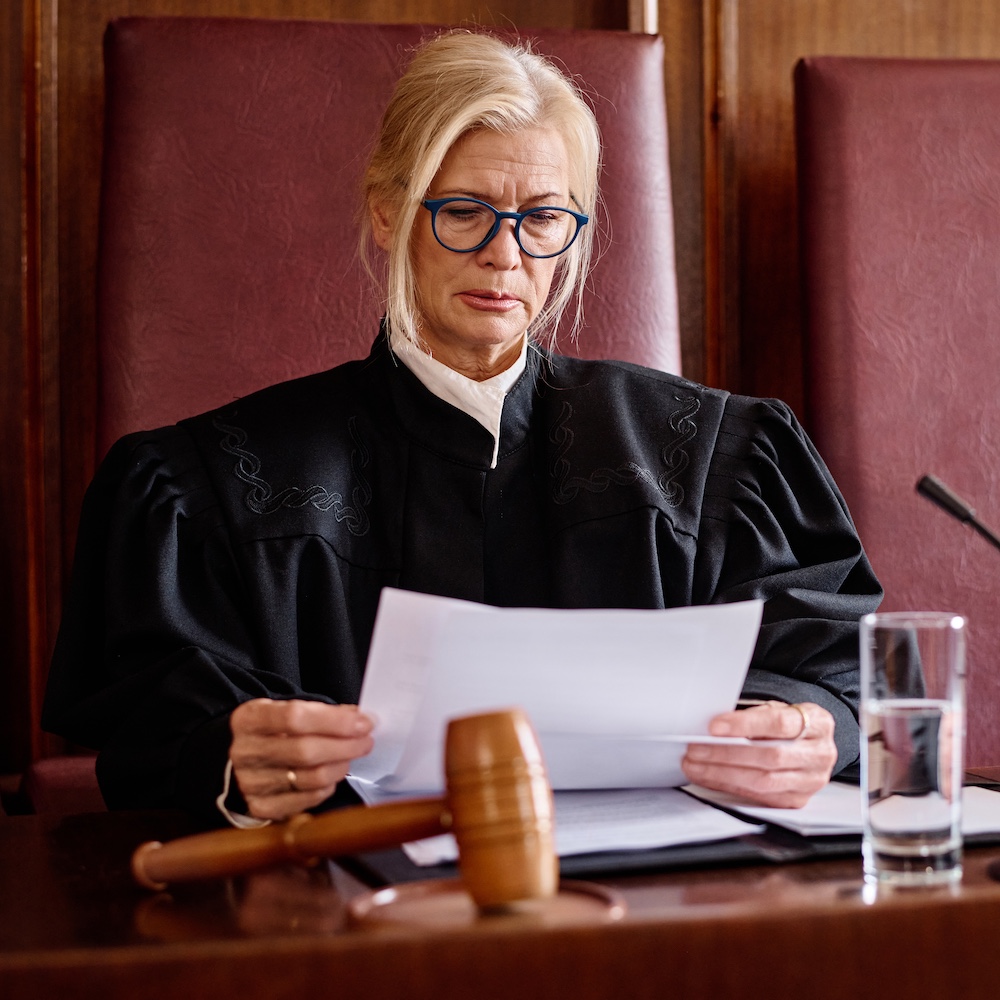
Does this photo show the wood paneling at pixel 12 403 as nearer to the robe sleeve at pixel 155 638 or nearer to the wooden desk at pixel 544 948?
the robe sleeve at pixel 155 638

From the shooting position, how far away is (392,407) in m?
1.58

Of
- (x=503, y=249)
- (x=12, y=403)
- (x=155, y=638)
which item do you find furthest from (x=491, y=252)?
(x=12, y=403)

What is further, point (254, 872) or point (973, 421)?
point (973, 421)

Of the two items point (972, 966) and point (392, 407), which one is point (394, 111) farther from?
point (972, 966)

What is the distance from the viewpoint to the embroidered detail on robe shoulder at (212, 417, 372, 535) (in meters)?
1.45

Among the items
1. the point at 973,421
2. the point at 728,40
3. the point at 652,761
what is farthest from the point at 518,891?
the point at 728,40

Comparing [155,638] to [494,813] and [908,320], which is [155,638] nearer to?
[494,813]

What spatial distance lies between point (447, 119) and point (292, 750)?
0.86 m

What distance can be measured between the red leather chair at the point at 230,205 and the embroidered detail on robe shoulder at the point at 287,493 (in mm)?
426

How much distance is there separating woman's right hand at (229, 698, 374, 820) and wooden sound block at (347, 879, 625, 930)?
20 cm

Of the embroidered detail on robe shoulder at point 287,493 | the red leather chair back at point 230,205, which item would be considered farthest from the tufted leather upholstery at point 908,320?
the embroidered detail on robe shoulder at point 287,493

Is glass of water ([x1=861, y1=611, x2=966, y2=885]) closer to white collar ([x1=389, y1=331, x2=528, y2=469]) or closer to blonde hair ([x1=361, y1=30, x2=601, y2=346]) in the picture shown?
white collar ([x1=389, y1=331, x2=528, y2=469])

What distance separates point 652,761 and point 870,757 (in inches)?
9.4

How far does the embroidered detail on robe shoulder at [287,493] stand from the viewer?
1.45 m
